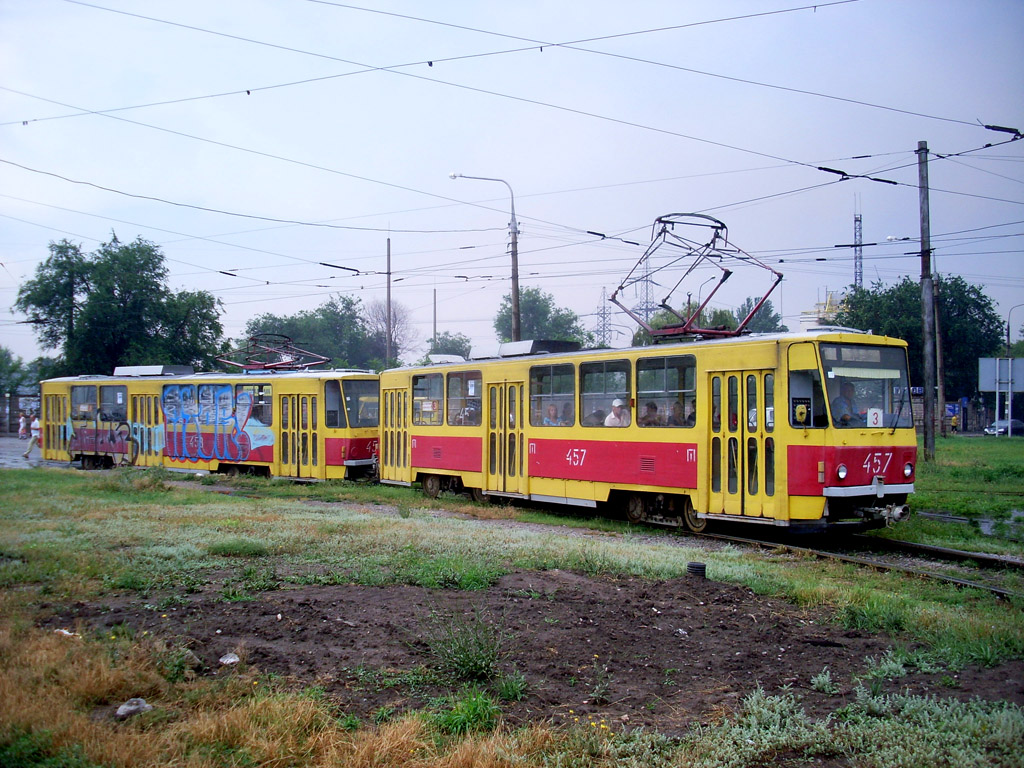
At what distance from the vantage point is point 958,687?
18.1 feet

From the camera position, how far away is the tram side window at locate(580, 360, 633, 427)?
15.2m

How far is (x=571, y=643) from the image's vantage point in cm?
654

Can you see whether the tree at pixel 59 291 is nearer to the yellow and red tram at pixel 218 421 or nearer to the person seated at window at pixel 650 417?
the yellow and red tram at pixel 218 421

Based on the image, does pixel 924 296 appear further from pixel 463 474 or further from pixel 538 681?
pixel 538 681

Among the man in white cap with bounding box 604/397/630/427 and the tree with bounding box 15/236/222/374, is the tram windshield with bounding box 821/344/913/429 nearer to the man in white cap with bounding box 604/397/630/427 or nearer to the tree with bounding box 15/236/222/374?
the man in white cap with bounding box 604/397/630/427

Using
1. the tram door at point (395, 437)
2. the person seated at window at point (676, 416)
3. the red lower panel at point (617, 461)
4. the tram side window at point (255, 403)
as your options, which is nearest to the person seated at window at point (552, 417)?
the red lower panel at point (617, 461)

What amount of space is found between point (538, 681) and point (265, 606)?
2873mm

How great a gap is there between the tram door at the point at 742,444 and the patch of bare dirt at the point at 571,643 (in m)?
4.45

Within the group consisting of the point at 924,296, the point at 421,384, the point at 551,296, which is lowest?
the point at 421,384

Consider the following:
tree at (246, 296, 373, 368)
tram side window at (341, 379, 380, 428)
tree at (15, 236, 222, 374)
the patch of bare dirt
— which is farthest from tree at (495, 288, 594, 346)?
the patch of bare dirt

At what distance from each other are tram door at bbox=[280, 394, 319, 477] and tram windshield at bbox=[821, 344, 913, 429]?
14.6 m

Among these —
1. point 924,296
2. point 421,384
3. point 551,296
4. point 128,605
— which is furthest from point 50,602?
point 551,296

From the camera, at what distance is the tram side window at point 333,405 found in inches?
898

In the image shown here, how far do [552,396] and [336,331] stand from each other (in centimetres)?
6221
